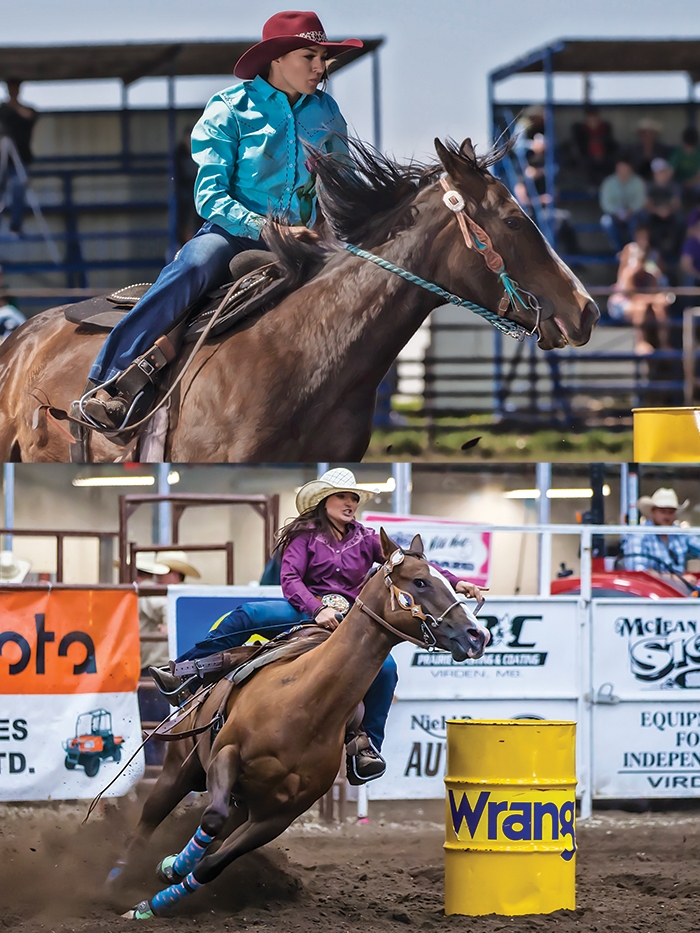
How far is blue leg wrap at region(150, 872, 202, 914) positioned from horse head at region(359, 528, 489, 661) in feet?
4.00

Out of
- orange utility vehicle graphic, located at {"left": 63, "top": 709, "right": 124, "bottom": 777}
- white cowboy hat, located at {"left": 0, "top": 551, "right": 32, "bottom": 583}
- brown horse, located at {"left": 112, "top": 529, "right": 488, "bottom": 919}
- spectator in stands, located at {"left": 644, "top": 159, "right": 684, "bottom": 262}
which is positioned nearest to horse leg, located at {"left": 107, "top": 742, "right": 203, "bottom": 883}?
brown horse, located at {"left": 112, "top": 529, "right": 488, "bottom": 919}

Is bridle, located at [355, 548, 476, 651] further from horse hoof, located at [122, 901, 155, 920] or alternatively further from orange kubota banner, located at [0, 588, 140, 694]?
orange kubota banner, located at [0, 588, 140, 694]

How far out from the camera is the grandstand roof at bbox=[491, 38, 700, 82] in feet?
15.9

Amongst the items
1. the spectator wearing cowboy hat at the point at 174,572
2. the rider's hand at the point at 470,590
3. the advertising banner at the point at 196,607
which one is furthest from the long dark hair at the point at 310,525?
the spectator wearing cowboy hat at the point at 174,572

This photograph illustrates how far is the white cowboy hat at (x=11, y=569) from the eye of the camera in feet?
32.2

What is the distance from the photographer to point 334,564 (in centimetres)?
581

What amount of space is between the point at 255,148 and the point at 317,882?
341cm

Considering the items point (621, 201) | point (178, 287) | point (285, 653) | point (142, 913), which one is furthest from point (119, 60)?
point (142, 913)

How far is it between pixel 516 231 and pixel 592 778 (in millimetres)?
4649

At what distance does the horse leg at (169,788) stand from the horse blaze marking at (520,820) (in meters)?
1.16

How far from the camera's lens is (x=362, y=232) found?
15.5 ft

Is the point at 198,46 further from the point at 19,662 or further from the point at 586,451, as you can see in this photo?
the point at 19,662

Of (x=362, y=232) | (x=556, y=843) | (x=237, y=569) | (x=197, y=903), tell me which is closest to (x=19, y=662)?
(x=197, y=903)

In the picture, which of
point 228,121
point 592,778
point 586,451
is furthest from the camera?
point 592,778
